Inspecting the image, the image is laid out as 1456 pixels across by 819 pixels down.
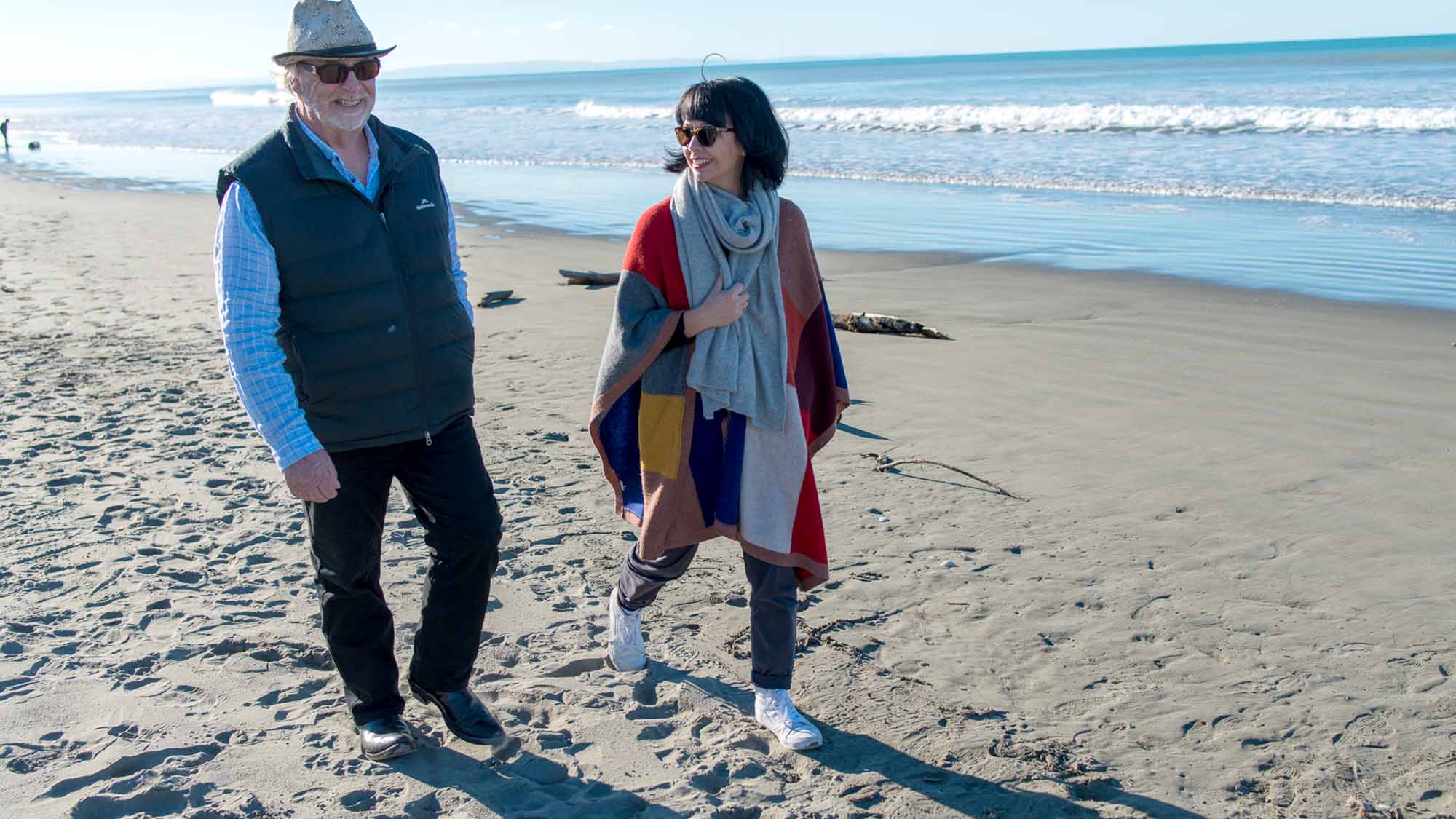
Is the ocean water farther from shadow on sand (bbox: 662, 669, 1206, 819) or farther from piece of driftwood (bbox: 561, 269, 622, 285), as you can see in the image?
shadow on sand (bbox: 662, 669, 1206, 819)

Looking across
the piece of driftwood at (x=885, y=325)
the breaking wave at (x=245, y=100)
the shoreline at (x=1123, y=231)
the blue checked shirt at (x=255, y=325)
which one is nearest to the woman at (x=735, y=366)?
the blue checked shirt at (x=255, y=325)

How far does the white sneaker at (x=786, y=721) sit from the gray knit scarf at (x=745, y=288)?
77cm

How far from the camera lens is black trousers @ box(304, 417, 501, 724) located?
295 centimetres

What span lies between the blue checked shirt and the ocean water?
8848 millimetres

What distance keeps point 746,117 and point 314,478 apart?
4.45 ft

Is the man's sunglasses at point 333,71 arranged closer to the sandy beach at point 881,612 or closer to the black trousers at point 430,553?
the black trousers at point 430,553

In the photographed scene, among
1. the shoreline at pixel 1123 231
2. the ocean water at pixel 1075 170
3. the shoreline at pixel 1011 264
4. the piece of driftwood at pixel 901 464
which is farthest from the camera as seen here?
the ocean water at pixel 1075 170

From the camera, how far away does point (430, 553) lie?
3109 mm

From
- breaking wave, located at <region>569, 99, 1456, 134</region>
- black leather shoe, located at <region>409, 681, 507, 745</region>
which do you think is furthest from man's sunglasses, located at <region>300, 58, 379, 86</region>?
breaking wave, located at <region>569, 99, 1456, 134</region>

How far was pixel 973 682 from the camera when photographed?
11.7 feet

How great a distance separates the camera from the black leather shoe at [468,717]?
10.4 ft

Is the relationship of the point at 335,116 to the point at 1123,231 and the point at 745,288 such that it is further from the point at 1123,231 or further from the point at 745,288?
the point at 1123,231

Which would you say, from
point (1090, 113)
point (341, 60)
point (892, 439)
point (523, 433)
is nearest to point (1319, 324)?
point (892, 439)

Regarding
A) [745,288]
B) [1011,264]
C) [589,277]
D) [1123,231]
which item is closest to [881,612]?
[745,288]
